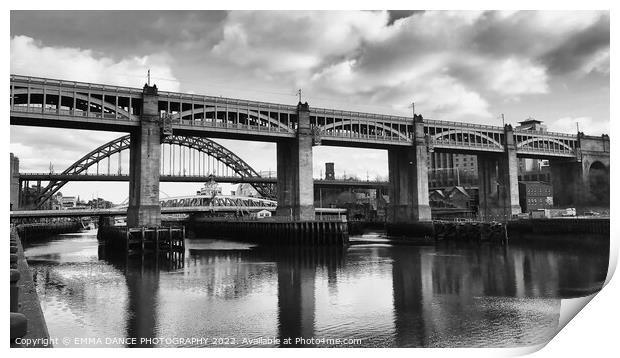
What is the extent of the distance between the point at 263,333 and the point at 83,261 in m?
29.4

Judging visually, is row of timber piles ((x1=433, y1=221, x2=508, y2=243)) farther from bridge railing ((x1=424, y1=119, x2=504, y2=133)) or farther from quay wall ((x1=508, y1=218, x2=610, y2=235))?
bridge railing ((x1=424, y1=119, x2=504, y2=133))

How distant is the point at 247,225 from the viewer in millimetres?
58375

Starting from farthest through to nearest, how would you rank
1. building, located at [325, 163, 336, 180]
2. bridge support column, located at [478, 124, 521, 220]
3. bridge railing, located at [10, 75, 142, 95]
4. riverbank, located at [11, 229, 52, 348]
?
building, located at [325, 163, 336, 180]
bridge support column, located at [478, 124, 521, 220]
bridge railing, located at [10, 75, 142, 95]
riverbank, located at [11, 229, 52, 348]

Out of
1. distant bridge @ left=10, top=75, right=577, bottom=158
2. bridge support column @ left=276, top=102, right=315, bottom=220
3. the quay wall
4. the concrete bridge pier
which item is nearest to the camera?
distant bridge @ left=10, top=75, right=577, bottom=158

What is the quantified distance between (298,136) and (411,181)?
1733 centimetres

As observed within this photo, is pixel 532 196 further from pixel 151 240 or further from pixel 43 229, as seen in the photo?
pixel 43 229

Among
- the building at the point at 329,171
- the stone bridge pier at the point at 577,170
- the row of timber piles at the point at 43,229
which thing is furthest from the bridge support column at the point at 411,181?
the building at the point at 329,171

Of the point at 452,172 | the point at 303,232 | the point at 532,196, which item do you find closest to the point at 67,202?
the point at 303,232

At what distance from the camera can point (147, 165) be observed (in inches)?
1674

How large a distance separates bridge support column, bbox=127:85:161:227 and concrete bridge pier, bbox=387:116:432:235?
30443mm

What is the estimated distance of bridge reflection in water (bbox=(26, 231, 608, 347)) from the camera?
46.4 feet

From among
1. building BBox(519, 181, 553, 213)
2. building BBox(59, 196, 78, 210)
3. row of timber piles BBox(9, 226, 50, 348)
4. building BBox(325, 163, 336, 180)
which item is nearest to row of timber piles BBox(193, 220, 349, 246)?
row of timber piles BBox(9, 226, 50, 348)

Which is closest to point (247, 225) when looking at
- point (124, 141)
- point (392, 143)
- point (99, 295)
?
point (392, 143)
